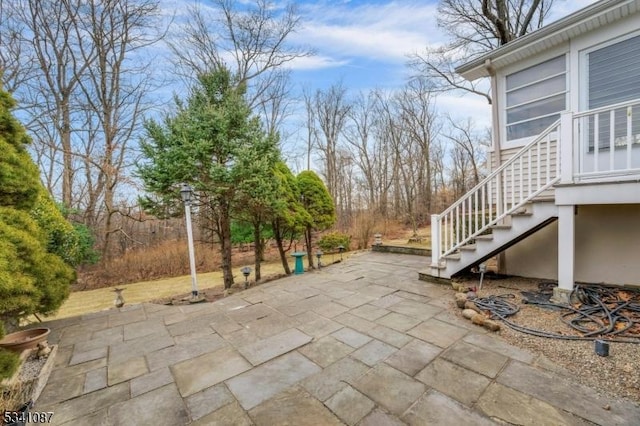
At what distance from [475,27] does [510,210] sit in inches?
376

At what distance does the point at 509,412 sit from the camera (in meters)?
1.72

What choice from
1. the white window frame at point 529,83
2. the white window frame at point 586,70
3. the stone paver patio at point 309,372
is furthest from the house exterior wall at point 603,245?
the stone paver patio at point 309,372

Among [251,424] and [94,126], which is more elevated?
[94,126]

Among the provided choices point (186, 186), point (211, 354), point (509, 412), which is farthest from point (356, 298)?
point (186, 186)

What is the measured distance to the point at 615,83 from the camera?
365cm

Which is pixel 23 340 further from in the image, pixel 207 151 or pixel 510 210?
pixel 510 210

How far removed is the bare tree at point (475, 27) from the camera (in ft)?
29.2

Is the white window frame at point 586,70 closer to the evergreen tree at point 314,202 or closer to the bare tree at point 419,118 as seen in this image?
the evergreen tree at point 314,202

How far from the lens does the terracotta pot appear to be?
2590mm

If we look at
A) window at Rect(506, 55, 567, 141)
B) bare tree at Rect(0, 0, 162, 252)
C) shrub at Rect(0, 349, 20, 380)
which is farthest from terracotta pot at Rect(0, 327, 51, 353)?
bare tree at Rect(0, 0, 162, 252)

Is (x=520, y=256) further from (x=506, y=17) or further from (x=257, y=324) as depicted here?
(x=506, y=17)

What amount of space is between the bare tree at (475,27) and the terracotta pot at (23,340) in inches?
508

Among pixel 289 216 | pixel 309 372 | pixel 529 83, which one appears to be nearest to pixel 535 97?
pixel 529 83

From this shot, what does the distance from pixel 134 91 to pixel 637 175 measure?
14561mm
